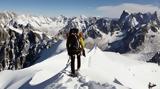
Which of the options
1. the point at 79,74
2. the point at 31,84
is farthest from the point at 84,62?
the point at 79,74

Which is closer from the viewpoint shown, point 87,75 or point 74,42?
point 74,42

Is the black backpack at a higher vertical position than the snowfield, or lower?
higher

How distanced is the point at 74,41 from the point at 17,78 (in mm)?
17745

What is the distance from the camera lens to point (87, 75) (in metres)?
33.0

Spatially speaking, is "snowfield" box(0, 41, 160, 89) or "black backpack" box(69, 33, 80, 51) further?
"black backpack" box(69, 33, 80, 51)

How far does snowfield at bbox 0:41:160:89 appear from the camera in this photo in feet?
102

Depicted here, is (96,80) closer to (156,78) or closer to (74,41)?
(74,41)

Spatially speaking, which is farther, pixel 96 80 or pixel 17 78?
pixel 17 78

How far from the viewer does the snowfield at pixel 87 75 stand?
31.0m

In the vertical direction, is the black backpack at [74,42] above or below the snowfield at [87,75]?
above

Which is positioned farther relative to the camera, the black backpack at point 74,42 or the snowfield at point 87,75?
the black backpack at point 74,42

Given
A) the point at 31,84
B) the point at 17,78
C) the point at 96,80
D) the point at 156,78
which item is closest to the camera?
the point at 96,80

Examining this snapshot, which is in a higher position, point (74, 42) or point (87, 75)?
point (74, 42)

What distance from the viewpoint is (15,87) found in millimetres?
43031
